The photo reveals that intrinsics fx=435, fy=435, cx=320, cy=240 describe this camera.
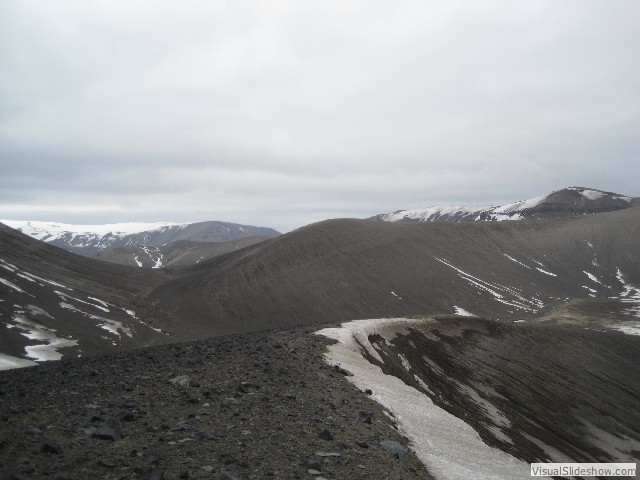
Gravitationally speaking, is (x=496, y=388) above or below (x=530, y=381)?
above

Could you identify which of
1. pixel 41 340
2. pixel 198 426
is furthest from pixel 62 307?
pixel 198 426

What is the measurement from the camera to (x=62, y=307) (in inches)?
2463

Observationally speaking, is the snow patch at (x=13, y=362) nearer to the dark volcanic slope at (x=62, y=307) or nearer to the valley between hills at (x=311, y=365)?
the valley between hills at (x=311, y=365)

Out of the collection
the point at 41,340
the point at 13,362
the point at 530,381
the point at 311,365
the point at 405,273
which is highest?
the point at 311,365

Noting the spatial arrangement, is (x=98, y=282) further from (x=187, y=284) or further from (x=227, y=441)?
(x=227, y=441)

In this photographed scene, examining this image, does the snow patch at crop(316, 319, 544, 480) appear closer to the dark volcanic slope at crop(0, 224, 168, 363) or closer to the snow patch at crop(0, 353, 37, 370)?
the snow patch at crop(0, 353, 37, 370)

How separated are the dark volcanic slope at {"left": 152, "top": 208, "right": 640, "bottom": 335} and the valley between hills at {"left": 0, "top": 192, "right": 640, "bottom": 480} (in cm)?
67

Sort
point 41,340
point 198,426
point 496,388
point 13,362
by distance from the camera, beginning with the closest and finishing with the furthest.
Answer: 1. point 198,426
2. point 496,388
3. point 13,362
4. point 41,340

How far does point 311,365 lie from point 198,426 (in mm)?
8104

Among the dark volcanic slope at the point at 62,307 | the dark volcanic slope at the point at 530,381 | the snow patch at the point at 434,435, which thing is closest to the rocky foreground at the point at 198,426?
the snow patch at the point at 434,435

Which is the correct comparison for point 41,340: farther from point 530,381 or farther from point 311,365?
point 530,381

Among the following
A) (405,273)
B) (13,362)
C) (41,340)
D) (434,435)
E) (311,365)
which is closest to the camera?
(434,435)

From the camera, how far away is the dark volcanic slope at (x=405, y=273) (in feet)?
286

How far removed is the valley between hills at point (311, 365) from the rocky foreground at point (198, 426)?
0.19ft
